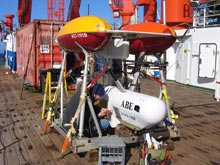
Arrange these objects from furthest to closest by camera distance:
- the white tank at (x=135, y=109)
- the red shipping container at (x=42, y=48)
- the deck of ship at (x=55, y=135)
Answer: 1. the red shipping container at (x=42, y=48)
2. the deck of ship at (x=55, y=135)
3. the white tank at (x=135, y=109)

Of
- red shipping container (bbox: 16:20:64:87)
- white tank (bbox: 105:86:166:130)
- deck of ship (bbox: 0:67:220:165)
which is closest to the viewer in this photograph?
white tank (bbox: 105:86:166:130)

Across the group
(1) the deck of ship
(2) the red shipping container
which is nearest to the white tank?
(1) the deck of ship

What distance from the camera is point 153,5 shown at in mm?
21906

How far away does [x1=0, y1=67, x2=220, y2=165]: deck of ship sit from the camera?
18.0 feet

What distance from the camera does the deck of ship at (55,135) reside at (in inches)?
215

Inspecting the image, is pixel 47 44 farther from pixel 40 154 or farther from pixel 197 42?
pixel 40 154

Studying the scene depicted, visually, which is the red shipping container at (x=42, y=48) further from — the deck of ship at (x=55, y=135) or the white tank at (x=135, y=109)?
the white tank at (x=135, y=109)

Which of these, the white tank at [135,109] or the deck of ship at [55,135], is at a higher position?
the white tank at [135,109]

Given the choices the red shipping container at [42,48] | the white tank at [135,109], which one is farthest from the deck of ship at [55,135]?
the red shipping container at [42,48]

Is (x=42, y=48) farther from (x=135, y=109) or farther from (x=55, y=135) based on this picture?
(x=135, y=109)

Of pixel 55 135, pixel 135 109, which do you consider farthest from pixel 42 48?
pixel 135 109

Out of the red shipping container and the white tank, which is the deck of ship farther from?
the red shipping container

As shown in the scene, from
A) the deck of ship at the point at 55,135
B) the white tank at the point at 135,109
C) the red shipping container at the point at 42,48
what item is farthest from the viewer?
the red shipping container at the point at 42,48

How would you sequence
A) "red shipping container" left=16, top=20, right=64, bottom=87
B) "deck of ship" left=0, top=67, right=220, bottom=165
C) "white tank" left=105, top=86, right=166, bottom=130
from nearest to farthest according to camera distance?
"white tank" left=105, top=86, right=166, bottom=130, "deck of ship" left=0, top=67, right=220, bottom=165, "red shipping container" left=16, top=20, right=64, bottom=87
